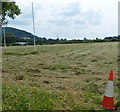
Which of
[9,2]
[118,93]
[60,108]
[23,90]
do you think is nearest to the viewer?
[60,108]

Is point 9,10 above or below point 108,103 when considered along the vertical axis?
above

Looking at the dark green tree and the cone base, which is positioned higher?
the dark green tree

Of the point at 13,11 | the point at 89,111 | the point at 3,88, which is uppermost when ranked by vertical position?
the point at 13,11

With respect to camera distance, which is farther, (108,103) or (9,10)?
(9,10)

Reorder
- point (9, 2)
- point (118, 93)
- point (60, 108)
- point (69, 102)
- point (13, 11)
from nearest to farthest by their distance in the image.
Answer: point (60, 108) < point (69, 102) < point (118, 93) < point (9, 2) < point (13, 11)

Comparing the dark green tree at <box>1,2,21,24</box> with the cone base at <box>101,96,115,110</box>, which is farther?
the dark green tree at <box>1,2,21,24</box>

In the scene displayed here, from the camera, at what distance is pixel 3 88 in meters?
4.78

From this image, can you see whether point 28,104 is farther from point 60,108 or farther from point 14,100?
point 60,108

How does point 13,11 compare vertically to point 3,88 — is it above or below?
above

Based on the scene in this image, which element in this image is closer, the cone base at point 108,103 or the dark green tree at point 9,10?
the cone base at point 108,103

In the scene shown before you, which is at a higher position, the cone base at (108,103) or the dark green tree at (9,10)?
the dark green tree at (9,10)

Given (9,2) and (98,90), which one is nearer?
(98,90)

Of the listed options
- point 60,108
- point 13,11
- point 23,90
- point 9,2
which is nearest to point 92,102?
point 60,108

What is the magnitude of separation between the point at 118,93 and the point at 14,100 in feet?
10.0
